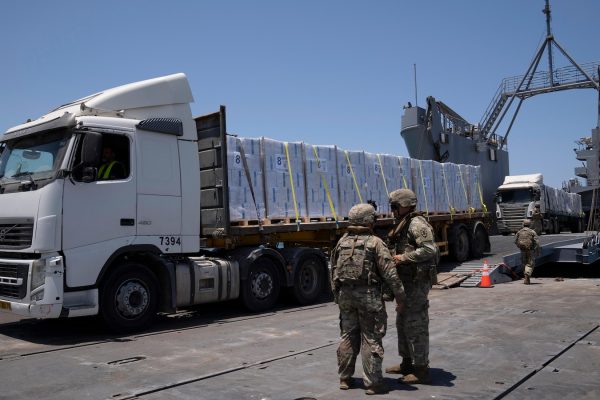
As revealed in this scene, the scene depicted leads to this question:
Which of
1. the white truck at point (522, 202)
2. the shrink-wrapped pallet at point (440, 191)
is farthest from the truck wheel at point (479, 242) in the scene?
the white truck at point (522, 202)

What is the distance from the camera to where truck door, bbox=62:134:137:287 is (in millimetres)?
7273

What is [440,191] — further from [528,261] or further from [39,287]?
[39,287]

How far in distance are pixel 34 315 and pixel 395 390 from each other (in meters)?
4.84

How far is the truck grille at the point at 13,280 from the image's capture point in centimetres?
712

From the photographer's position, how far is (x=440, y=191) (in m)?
15.9

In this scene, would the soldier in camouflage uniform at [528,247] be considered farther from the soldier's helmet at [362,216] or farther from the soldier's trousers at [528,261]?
the soldier's helmet at [362,216]

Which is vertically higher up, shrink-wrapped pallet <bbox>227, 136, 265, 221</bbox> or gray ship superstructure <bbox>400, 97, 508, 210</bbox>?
gray ship superstructure <bbox>400, 97, 508, 210</bbox>

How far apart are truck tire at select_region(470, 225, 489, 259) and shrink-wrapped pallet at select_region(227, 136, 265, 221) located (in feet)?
31.0

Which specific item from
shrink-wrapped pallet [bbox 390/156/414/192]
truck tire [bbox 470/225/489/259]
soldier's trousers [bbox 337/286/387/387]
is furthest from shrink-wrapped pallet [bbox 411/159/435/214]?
soldier's trousers [bbox 337/286/387/387]

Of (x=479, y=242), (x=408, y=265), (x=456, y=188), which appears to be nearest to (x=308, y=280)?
(x=408, y=265)

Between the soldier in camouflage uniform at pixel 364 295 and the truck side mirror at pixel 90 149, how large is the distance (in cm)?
418

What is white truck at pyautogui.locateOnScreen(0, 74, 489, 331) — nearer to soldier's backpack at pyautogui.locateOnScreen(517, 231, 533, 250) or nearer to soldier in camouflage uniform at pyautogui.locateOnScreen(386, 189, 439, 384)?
soldier in camouflage uniform at pyautogui.locateOnScreen(386, 189, 439, 384)

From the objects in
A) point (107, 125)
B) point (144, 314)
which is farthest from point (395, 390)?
point (107, 125)

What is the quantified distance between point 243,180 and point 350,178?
326 centimetres
